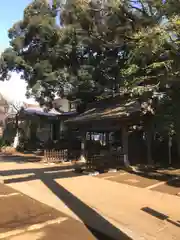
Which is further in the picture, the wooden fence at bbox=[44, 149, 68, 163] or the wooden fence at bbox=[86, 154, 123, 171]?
the wooden fence at bbox=[44, 149, 68, 163]

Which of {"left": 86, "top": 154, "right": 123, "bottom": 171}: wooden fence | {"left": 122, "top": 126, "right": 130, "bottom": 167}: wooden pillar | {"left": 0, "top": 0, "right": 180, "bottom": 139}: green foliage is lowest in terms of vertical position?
{"left": 86, "top": 154, "right": 123, "bottom": 171}: wooden fence

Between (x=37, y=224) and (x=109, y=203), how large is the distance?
251 centimetres

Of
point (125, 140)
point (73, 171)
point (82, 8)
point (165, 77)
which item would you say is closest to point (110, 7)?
point (82, 8)

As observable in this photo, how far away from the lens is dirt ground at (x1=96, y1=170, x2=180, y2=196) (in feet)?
32.4

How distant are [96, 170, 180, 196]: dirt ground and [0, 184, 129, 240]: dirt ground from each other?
4.29 metres

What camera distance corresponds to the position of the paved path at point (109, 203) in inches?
227

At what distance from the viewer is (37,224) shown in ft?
19.4

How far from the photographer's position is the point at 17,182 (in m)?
10.9

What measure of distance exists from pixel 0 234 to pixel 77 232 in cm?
152

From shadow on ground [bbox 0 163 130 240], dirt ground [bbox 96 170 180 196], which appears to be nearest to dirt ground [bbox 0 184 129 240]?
shadow on ground [bbox 0 163 130 240]

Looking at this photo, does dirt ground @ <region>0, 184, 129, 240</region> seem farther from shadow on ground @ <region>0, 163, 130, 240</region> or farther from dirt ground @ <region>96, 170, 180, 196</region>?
dirt ground @ <region>96, 170, 180, 196</region>

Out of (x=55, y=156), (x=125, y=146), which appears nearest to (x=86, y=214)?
(x=125, y=146)

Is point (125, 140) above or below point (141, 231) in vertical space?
above

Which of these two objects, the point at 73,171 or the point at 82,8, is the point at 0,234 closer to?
the point at 73,171
